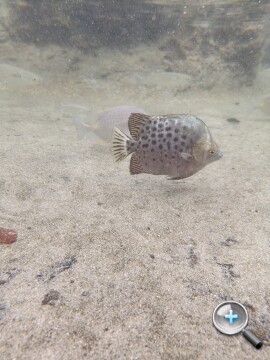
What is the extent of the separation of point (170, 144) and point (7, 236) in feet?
6.15

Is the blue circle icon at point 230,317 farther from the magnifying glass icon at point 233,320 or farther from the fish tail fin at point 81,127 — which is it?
the fish tail fin at point 81,127

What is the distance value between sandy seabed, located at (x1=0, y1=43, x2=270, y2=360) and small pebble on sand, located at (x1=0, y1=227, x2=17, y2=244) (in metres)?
0.05

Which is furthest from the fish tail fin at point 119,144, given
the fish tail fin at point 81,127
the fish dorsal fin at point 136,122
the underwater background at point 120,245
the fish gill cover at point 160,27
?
the fish gill cover at point 160,27

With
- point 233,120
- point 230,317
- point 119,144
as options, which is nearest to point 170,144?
point 119,144

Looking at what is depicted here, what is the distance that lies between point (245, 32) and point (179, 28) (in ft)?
8.51

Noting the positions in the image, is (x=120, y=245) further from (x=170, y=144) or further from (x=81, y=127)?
(x=81, y=127)

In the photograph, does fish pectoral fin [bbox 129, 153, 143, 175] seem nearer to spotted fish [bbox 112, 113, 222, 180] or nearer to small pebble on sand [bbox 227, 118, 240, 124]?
spotted fish [bbox 112, 113, 222, 180]

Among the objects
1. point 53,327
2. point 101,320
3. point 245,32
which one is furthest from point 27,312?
point 245,32

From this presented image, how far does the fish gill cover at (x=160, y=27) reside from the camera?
407 inches

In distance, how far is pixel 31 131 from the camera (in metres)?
5.93

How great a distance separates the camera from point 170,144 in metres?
3.10

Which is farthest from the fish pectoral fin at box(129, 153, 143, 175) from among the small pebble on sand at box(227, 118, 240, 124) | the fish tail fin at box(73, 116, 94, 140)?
the small pebble on sand at box(227, 118, 240, 124)

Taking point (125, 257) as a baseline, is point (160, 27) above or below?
above

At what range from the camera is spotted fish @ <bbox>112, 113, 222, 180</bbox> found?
308 cm
